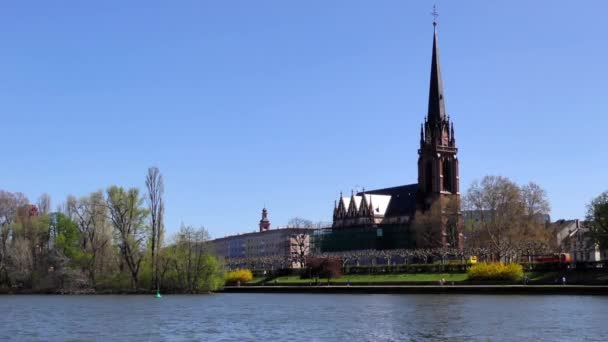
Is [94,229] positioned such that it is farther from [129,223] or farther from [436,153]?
[436,153]

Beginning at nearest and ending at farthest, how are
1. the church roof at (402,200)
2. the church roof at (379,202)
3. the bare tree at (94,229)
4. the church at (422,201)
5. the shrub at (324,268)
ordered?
the bare tree at (94,229), the shrub at (324,268), the church at (422,201), the church roof at (402,200), the church roof at (379,202)

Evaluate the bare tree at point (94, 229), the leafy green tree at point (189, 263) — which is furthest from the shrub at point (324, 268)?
the bare tree at point (94, 229)

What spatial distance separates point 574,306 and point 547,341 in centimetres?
2386

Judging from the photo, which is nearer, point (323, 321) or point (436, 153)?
point (323, 321)

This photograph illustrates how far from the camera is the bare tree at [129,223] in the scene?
106000mm

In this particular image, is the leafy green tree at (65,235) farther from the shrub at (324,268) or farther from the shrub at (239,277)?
the shrub at (324,268)

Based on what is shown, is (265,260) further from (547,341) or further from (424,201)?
(547,341)

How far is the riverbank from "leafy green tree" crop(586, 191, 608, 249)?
66.0 ft

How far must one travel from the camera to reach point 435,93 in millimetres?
170500

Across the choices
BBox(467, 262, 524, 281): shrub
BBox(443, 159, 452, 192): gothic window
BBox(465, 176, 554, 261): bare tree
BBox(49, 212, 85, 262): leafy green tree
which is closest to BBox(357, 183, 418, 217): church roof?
BBox(443, 159, 452, 192): gothic window

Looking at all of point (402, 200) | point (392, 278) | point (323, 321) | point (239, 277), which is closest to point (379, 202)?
point (402, 200)

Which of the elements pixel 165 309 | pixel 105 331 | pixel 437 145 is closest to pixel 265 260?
pixel 437 145

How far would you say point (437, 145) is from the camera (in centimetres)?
17238

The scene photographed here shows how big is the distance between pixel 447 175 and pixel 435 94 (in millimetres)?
16720
